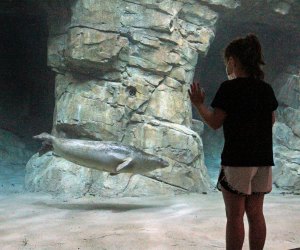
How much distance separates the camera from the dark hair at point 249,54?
264 cm

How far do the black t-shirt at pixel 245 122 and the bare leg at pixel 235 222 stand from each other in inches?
9.7

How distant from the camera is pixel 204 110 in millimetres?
2500

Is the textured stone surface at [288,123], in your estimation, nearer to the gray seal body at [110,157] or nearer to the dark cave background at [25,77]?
the gray seal body at [110,157]

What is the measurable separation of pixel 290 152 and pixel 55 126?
7004 mm

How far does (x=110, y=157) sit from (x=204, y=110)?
12.1 ft

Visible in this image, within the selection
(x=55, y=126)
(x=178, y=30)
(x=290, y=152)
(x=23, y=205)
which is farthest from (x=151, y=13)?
(x=290, y=152)

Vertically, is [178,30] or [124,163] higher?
[178,30]

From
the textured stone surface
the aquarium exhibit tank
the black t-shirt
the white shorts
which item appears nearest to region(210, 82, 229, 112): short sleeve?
the black t-shirt

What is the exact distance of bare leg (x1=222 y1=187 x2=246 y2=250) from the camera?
2.50 metres

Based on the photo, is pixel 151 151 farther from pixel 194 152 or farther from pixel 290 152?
pixel 290 152

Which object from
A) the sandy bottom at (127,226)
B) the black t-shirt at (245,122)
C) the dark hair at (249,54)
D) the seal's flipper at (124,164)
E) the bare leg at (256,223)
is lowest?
the sandy bottom at (127,226)

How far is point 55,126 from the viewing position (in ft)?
28.7

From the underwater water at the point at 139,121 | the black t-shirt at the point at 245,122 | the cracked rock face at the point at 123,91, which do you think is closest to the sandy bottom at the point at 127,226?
the underwater water at the point at 139,121

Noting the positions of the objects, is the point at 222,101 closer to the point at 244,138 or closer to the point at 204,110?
the point at 204,110
